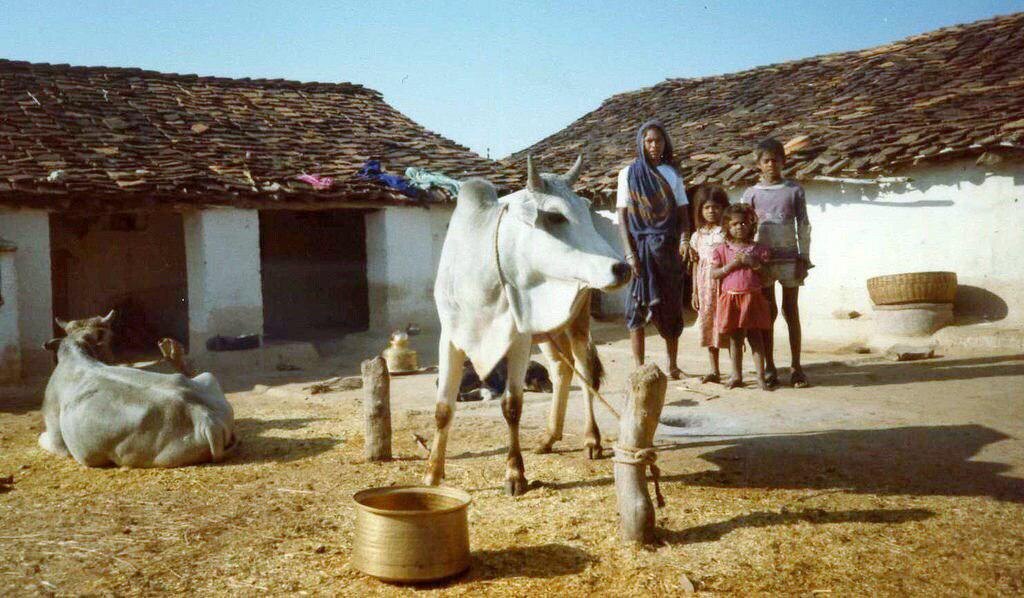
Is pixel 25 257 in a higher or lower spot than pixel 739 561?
Result: higher

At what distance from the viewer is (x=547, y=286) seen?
4273mm

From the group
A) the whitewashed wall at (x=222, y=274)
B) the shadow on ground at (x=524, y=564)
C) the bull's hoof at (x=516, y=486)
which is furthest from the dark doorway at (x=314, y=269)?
the shadow on ground at (x=524, y=564)

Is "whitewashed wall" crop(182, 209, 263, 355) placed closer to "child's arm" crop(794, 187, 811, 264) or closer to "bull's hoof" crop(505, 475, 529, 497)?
"child's arm" crop(794, 187, 811, 264)

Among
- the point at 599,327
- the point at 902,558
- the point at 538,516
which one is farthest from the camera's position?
the point at 599,327

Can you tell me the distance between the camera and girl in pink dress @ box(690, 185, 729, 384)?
7605mm

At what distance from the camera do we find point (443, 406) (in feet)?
15.6

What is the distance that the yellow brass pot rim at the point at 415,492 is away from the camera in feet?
11.1

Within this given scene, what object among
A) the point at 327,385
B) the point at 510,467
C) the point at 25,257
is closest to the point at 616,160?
the point at 327,385

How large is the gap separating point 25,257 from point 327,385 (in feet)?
15.7

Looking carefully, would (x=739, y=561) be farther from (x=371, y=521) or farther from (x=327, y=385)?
(x=327, y=385)

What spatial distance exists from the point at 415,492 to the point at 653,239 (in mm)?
3639

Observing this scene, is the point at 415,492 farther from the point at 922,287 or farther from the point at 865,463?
the point at 922,287

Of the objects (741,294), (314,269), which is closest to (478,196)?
(741,294)

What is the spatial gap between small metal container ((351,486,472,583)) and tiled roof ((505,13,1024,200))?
9.19m
